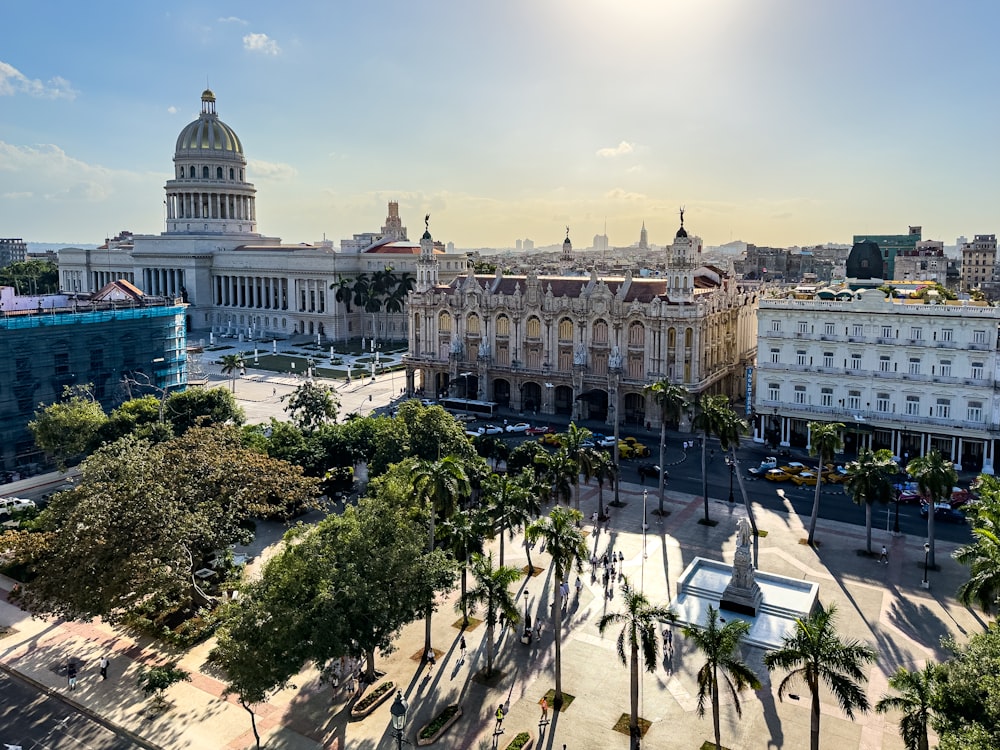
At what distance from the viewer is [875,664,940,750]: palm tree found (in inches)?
1005

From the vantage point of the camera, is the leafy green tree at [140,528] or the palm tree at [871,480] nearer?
the leafy green tree at [140,528]

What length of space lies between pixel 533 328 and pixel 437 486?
5608 cm

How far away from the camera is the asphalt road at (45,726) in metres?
Result: 33.2

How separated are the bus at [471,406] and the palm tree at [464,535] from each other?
51.1 m

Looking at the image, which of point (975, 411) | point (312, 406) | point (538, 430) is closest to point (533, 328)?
point (538, 430)

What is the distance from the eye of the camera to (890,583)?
47562 millimetres

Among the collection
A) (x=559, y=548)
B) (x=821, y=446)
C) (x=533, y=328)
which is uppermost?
(x=533, y=328)

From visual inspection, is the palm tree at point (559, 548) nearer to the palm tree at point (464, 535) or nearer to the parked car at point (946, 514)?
the palm tree at point (464, 535)

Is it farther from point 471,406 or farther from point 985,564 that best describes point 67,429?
point 985,564

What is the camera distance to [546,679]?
37719 mm

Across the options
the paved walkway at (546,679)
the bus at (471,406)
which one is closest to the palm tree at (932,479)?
the paved walkway at (546,679)

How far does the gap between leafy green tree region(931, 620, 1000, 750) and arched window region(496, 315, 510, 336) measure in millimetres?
73549

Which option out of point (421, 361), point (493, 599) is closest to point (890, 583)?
point (493, 599)

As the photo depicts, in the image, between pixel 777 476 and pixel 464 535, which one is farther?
pixel 777 476
